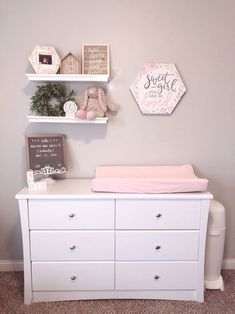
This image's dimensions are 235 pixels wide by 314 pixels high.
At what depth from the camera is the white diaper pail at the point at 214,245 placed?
1.90 meters

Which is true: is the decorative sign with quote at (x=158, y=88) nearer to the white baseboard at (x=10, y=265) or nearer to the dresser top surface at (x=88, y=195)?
the dresser top surface at (x=88, y=195)

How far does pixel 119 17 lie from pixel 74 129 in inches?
34.8

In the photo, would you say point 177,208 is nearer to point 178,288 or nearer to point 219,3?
point 178,288

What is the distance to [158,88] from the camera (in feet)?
6.56

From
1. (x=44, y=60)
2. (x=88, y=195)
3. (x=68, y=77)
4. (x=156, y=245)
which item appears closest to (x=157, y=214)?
(x=156, y=245)

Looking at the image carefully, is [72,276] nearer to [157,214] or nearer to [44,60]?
[157,214]

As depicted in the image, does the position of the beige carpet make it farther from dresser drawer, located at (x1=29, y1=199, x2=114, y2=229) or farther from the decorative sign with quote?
the decorative sign with quote

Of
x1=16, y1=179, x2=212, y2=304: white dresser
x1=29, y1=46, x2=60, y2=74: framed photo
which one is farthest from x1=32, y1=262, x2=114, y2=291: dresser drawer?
x1=29, y1=46, x2=60, y2=74: framed photo

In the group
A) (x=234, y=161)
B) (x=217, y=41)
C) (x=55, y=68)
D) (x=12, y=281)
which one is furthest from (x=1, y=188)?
(x=217, y=41)

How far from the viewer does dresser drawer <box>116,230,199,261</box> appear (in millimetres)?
1743

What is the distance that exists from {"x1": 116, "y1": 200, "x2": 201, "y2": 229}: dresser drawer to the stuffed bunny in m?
0.68

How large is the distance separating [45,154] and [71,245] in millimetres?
683

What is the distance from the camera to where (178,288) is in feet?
5.97

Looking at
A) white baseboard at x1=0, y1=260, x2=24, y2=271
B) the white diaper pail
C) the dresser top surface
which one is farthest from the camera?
white baseboard at x1=0, y1=260, x2=24, y2=271
